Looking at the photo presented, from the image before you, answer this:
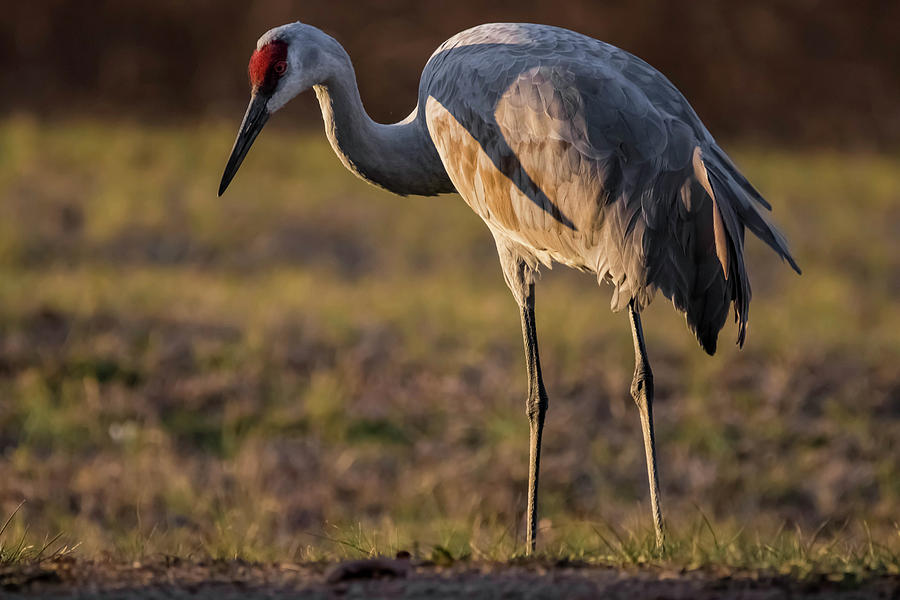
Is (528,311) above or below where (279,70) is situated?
below

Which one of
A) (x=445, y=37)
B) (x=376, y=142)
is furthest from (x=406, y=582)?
(x=445, y=37)

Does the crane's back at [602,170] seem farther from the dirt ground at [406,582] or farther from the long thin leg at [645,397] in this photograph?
the dirt ground at [406,582]

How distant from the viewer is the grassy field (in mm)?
6156

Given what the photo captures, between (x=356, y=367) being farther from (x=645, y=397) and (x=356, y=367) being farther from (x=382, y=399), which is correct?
(x=645, y=397)

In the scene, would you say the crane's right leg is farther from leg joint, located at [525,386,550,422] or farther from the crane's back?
the crane's back

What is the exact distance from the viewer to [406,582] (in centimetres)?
334

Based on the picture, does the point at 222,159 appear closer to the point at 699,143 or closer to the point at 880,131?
the point at 880,131

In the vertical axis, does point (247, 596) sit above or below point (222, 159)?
below

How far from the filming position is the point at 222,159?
12383mm

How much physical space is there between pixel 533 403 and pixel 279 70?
62.8 inches

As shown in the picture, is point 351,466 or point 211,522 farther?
point 351,466

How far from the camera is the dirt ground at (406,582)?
321cm

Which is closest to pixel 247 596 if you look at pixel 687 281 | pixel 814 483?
pixel 687 281

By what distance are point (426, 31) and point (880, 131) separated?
5459 millimetres
